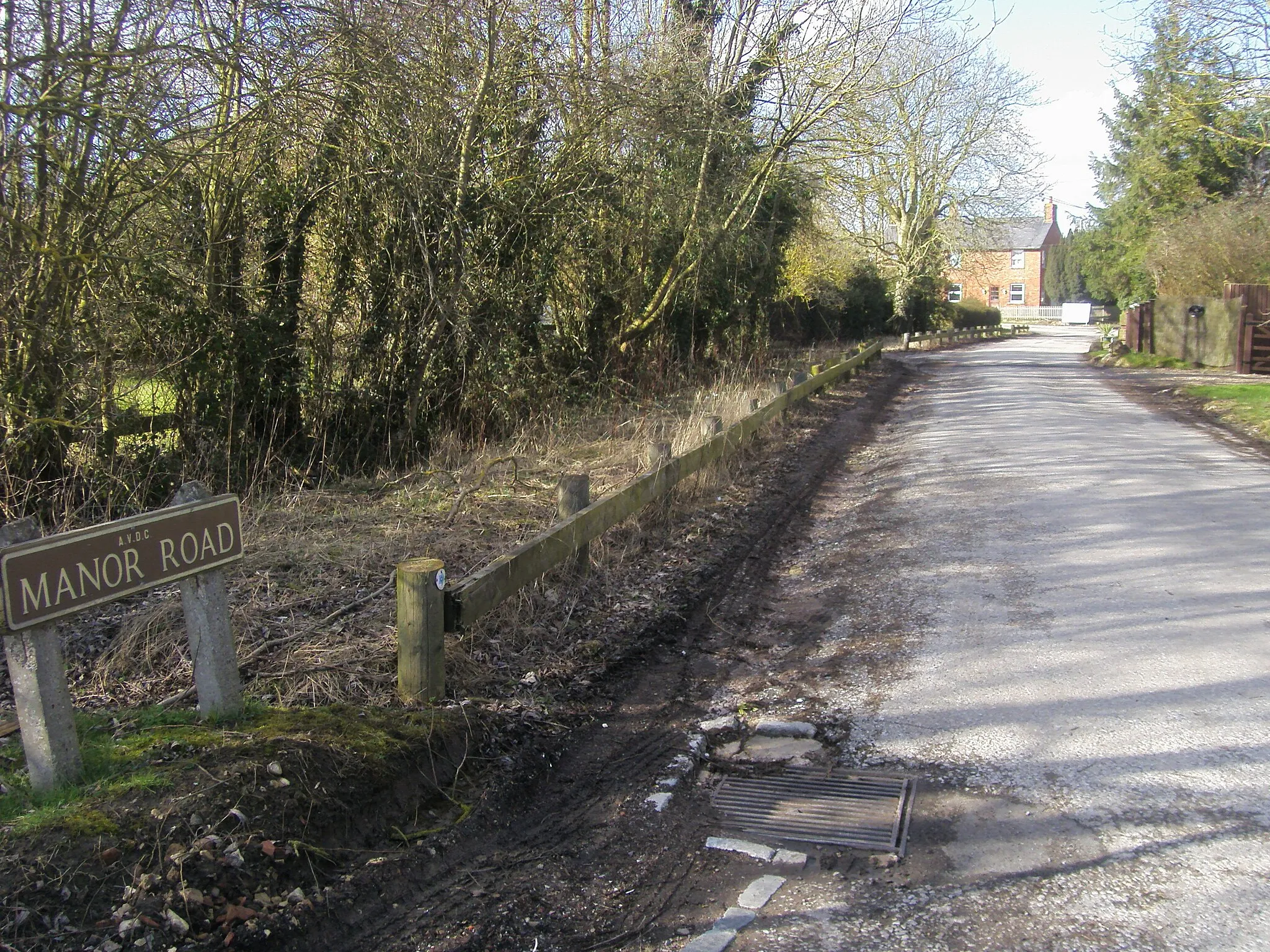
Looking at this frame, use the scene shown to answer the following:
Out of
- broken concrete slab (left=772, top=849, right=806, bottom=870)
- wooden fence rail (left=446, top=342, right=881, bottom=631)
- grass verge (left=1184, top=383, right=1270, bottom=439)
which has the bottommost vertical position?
broken concrete slab (left=772, top=849, right=806, bottom=870)

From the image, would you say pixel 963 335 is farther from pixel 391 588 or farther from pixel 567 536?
pixel 391 588

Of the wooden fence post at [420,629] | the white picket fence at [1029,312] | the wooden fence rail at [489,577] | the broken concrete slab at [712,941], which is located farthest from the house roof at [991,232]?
the white picket fence at [1029,312]

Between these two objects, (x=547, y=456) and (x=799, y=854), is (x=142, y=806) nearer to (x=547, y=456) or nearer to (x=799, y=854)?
(x=799, y=854)

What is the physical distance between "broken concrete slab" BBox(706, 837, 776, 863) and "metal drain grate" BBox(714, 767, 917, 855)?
0.10 metres

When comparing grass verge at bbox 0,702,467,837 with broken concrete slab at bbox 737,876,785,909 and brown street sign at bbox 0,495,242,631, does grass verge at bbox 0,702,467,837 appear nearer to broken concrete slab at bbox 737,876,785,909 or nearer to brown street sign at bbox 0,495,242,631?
brown street sign at bbox 0,495,242,631

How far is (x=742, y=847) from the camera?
3.88 m

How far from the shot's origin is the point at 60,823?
3285 mm

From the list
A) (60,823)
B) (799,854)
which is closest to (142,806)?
(60,823)

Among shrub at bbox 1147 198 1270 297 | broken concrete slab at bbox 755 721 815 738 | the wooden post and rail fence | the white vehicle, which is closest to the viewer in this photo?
the wooden post and rail fence

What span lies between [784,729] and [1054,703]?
133 cm

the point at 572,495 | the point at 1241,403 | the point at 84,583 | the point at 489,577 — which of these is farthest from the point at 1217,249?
the point at 84,583

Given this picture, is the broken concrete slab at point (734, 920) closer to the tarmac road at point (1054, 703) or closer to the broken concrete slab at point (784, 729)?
the tarmac road at point (1054, 703)

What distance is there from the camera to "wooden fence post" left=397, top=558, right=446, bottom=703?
15.4ft

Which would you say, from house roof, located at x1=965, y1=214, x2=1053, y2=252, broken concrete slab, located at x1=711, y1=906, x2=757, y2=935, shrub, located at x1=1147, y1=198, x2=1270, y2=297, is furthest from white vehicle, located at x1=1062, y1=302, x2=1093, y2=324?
broken concrete slab, located at x1=711, y1=906, x2=757, y2=935
